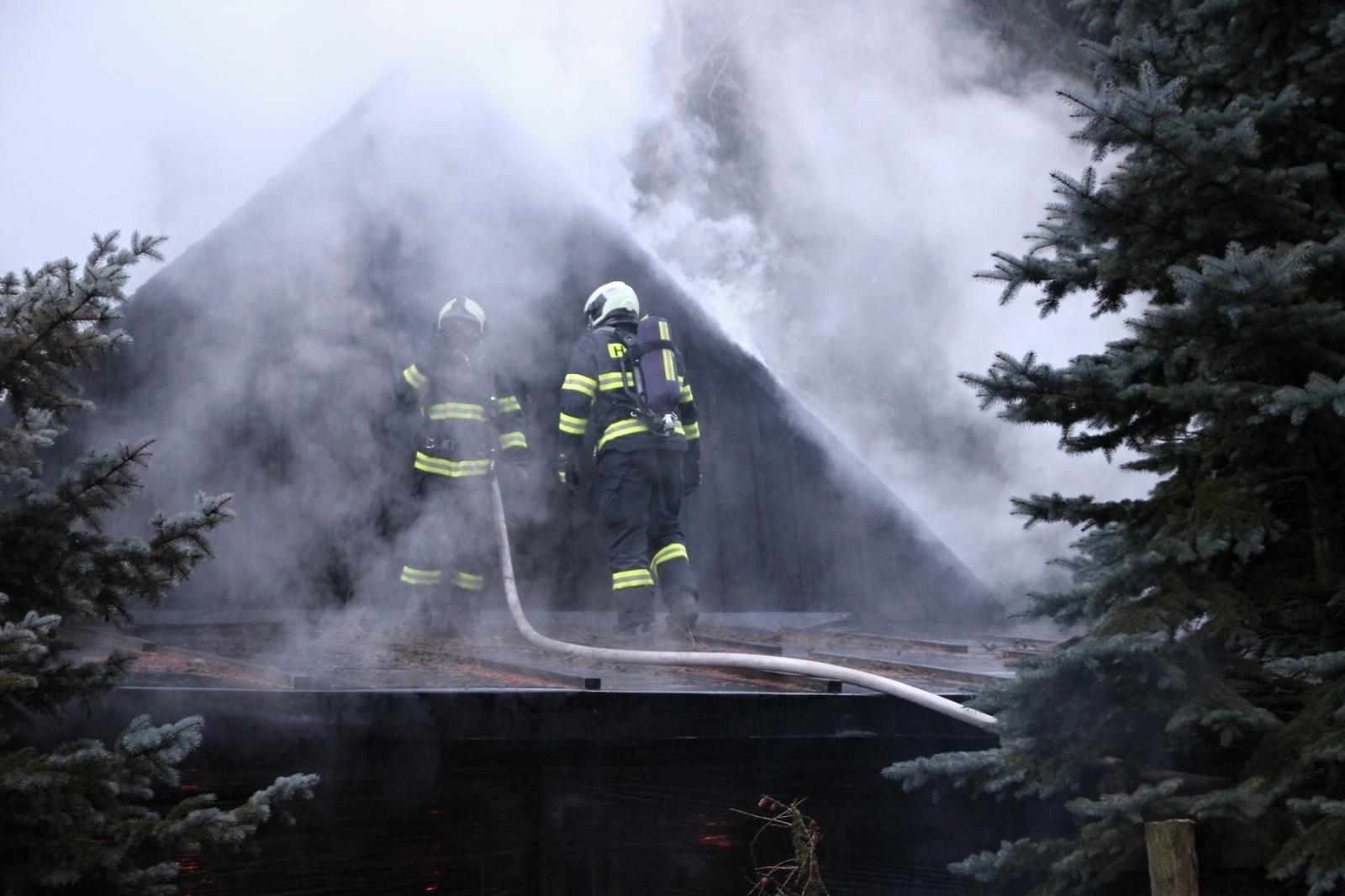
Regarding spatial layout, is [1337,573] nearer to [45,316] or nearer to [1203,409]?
[1203,409]

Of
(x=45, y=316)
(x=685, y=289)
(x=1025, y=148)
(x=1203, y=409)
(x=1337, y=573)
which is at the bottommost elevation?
(x=1337, y=573)

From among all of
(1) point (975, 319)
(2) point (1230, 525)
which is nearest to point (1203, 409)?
(2) point (1230, 525)

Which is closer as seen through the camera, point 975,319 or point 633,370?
point 633,370

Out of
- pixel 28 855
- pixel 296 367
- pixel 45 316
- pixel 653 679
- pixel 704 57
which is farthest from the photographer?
pixel 704 57

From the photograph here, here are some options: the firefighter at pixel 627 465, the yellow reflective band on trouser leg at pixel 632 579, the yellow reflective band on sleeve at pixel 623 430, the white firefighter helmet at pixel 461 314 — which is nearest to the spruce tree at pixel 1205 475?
the yellow reflective band on trouser leg at pixel 632 579

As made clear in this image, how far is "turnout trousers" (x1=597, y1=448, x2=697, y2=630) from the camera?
19.0 ft

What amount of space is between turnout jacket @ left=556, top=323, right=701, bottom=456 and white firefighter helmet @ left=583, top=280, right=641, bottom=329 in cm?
18

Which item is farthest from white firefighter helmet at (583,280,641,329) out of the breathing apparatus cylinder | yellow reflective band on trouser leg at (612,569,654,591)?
yellow reflective band on trouser leg at (612,569,654,591)

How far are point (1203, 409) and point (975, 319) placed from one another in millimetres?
6858

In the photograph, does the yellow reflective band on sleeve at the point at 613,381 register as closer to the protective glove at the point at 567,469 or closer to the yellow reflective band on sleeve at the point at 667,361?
the yellow reflective band on sleeve at the point at 667,361

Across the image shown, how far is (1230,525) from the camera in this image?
8.89 ft

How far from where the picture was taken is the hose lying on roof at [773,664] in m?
3.61

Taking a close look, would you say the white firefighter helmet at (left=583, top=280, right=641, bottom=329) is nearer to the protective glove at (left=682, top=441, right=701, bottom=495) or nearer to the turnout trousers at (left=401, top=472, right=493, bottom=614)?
the protective glove at (left=682, top=441, right=701, bottom=495)

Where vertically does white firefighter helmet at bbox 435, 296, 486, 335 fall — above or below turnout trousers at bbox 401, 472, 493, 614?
above
